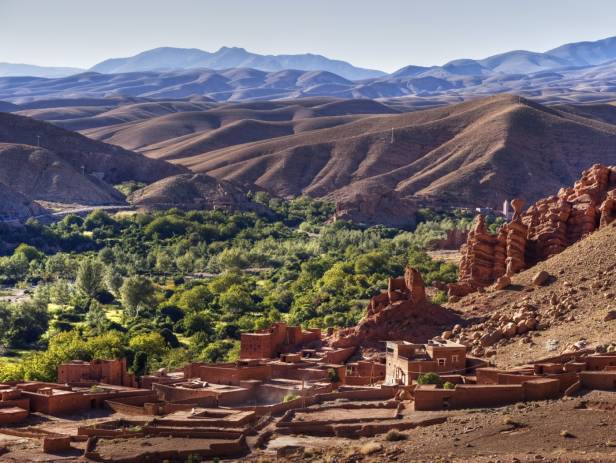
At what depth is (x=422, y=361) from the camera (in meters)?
36.0

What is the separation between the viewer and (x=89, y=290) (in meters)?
76.6

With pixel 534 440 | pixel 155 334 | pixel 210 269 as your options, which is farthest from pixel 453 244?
pixel 534 440

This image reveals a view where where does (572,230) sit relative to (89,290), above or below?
above

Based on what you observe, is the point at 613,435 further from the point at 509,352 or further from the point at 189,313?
the point at 189,313

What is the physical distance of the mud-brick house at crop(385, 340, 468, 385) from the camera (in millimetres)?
35625

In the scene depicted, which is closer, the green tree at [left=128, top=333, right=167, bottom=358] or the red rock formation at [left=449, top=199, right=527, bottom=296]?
the red rock formation at [left=449, top=199, right=527, bottom=296]

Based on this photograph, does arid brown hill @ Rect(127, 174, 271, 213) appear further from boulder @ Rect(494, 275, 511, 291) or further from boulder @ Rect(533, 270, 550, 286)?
boulder @ Rect(533, 270, 550, 286)

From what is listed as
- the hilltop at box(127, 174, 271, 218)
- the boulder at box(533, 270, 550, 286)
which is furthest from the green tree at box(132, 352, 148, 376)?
the hilltop at box(127, 174, 271, 218)

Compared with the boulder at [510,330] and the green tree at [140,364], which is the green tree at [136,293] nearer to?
the green tree at [140,364]

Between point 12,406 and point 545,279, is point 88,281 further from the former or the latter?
point 12,406

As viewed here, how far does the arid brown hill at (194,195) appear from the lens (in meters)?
125

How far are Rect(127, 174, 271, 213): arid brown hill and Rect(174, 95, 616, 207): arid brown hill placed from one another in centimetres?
989

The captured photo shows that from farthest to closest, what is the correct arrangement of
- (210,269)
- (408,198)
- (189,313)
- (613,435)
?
(408,198) < (210,269) < (189,313) < (613,435)

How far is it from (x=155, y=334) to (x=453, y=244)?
3027 cm
